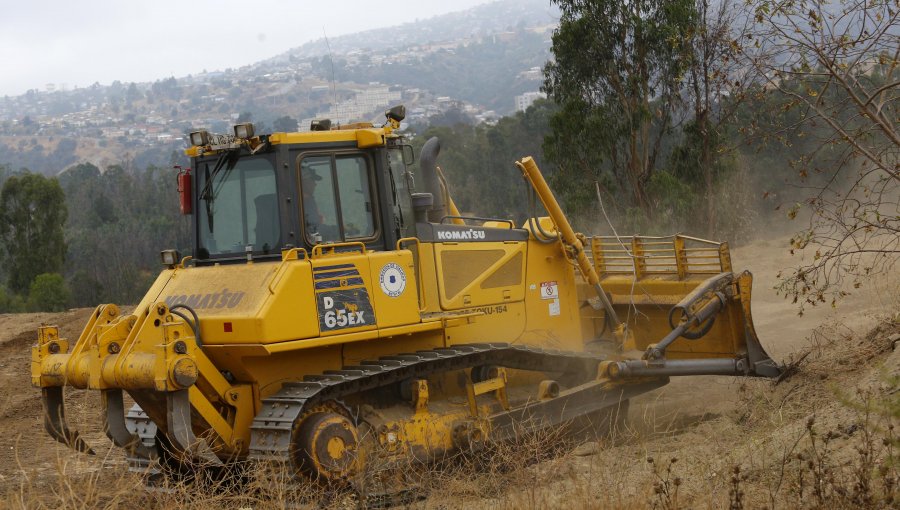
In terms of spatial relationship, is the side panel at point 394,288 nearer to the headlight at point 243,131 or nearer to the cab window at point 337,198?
the cab window at point 337,198

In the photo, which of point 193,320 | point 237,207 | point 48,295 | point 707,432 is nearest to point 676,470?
point 707,432

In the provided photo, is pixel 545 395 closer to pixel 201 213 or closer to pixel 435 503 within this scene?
pixel 435 503

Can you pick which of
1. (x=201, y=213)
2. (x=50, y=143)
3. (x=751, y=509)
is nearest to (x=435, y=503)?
(x=751, y=509)

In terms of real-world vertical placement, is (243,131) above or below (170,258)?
above

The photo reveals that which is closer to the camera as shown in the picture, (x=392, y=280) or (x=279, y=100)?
(x=392, y=280)

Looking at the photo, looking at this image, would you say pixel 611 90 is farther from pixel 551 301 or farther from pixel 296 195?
pixel 296 195

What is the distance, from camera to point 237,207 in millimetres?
8492

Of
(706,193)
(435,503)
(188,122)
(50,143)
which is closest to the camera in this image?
(435,503)

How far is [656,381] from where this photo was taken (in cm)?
1033

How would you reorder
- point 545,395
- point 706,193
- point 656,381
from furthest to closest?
point 706,193, point 656,381, point 545,395

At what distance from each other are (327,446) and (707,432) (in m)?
3.66

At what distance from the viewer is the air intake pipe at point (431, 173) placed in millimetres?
9570

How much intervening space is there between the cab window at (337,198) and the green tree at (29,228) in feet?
109

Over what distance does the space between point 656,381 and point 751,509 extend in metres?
4.61
